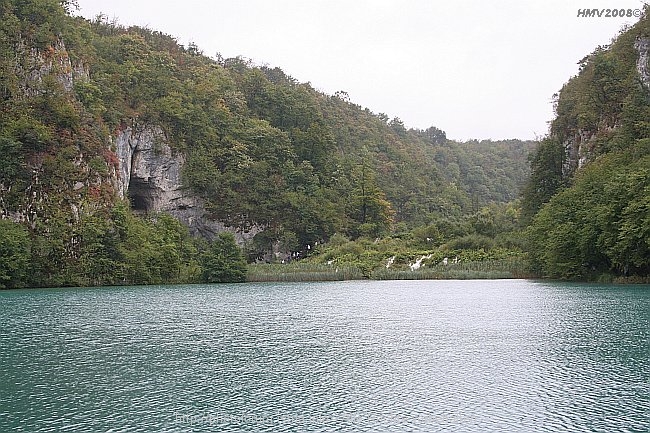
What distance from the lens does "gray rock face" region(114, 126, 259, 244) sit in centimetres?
6957

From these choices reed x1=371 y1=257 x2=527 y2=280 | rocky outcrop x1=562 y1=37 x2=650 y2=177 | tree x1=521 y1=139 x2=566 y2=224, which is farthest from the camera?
tree x1=521 y1=139 x2=566 y2=224

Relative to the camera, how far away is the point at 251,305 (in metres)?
34.1

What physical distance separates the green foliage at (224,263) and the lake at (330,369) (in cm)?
2691

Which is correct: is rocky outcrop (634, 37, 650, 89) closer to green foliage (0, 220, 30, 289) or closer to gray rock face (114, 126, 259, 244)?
gray rock face (114, 126, 259, 244)

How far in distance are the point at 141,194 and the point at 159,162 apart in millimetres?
3892

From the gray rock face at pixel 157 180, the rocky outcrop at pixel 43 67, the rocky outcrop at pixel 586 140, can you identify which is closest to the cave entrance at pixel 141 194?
the gray rock face at pixel 157 180

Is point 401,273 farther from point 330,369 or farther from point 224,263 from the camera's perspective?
point 330,369

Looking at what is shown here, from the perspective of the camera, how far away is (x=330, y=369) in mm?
17109

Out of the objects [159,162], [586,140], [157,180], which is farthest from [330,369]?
[159,162]

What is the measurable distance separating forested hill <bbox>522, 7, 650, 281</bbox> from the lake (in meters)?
13.9

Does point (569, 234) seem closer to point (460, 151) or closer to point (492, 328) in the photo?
point (492, 328)

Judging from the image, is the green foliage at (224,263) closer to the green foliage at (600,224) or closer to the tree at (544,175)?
the green foliage at (600,224)

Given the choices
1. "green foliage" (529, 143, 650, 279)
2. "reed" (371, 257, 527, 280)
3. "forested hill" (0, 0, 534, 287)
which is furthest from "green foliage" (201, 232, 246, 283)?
"green foliage" (529, 143, 650, 279)

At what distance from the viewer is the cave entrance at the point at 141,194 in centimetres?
7112
